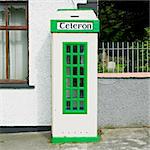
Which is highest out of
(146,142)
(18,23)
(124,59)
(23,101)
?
(18,23)

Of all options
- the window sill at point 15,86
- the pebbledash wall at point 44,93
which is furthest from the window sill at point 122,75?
the window sill at point 15,86

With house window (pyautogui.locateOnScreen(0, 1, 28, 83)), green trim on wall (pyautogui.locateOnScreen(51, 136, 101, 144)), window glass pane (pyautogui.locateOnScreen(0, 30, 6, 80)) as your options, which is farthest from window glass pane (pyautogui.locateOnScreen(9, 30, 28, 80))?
green trim on wall (pyautogui.locateOnScreen(51, 136, 101, 144))

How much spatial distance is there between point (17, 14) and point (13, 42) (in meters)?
0.58

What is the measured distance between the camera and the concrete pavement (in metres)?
7.21

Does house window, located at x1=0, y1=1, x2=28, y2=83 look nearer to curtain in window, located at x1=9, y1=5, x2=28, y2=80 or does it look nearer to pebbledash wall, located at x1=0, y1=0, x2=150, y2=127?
curtain in window, located at x1=9, y1=5, x2=28, y2=80

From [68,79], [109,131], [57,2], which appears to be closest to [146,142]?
[109,131]

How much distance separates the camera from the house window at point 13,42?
8.59 meters

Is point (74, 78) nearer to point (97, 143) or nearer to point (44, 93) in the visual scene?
point (44, 93)

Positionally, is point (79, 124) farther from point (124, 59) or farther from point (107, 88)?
point (124, 59)

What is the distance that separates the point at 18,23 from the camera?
8.64m

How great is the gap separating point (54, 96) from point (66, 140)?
817 millimetres

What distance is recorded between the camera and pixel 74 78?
757 cm

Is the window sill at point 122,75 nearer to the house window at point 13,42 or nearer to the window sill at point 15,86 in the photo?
the window sill at point 15,86

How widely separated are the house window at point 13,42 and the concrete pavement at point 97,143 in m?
1.21
